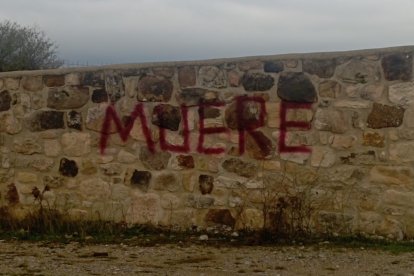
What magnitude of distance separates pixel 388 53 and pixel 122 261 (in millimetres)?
2980

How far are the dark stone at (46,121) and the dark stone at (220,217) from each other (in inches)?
71.5

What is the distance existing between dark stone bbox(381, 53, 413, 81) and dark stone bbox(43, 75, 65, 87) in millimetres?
3250

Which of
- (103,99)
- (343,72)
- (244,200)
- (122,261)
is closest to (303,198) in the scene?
(244,200)

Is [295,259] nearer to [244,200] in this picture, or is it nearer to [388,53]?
[244,200]

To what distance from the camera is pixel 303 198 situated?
21.4 feet

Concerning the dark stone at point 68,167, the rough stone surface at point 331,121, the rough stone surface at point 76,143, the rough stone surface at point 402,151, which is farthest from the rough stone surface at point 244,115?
the dark stone at point 68,167

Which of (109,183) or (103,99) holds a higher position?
(103,99)

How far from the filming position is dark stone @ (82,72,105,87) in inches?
279

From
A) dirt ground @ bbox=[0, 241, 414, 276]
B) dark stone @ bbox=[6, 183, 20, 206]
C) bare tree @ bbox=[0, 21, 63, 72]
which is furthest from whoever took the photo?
bare tree @ bbox=[0, 21, 63, 72]

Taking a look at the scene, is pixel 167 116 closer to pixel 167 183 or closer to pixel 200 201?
pixel 167 183

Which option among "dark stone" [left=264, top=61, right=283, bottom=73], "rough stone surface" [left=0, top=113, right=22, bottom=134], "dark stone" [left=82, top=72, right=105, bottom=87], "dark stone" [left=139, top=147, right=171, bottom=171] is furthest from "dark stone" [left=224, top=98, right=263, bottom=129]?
"rough stone surface" [left=0, top=113, right=22, bottom=134]

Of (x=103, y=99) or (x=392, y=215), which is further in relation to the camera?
(x=103, y=99)

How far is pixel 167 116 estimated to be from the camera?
22.6 ft

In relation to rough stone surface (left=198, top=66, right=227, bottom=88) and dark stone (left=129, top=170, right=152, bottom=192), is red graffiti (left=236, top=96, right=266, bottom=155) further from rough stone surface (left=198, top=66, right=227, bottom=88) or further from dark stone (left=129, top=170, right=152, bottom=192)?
dark stone (left=129, top=170, right=152, bottom=192)
